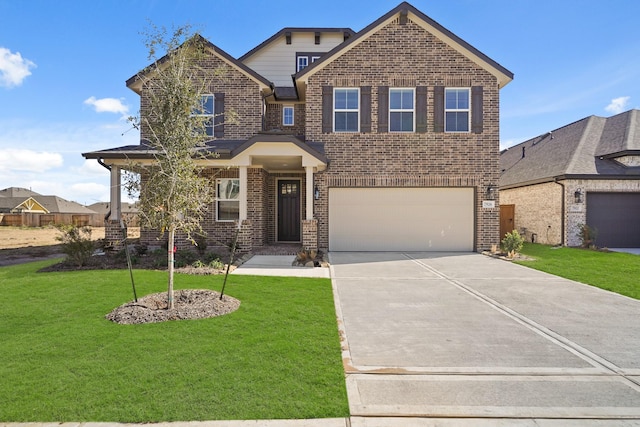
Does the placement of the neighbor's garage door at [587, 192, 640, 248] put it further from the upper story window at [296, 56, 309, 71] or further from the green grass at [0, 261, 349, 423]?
the green grass at [0, 261, 349, 423]

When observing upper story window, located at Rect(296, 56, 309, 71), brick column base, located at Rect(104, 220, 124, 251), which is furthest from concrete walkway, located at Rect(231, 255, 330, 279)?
upper story window, located at Rect(296, 56, 309, 71)

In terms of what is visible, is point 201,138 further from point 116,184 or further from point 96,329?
point 116,184

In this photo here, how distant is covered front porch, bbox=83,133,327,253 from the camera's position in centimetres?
1061

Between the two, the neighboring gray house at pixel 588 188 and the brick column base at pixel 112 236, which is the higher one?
the neighboring gray house at pixel 588 188

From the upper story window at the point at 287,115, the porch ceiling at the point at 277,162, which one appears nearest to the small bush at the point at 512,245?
the porch ceiling at the point at 277,162

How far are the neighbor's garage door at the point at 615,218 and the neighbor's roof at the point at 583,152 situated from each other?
981 mm

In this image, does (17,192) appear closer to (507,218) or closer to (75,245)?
(75,245)

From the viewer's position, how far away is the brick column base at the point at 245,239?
11.2m

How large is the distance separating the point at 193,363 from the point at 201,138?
11.6 ft

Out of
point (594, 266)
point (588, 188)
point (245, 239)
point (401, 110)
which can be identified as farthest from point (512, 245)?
point (245, 239)

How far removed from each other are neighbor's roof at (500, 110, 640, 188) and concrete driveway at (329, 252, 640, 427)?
959 centimetres

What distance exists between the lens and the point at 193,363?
143 inches

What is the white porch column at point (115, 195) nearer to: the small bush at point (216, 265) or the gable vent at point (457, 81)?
the small bush at point (216, 265)

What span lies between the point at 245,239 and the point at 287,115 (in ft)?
19.2
